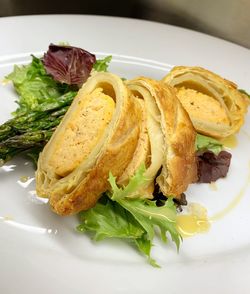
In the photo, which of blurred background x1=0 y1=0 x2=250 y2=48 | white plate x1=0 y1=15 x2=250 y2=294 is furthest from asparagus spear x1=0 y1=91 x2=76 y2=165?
blurred background x1=0 y1=0 x2=250 y2=48

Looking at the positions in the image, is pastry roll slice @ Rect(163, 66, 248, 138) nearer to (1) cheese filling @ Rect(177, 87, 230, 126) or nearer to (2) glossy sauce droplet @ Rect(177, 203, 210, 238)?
(1) cheese filling @ Rect(177, 87, 230, 126)

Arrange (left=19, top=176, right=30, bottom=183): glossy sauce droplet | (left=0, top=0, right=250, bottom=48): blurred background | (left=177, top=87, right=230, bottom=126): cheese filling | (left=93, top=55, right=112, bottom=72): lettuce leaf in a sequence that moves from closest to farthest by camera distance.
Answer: (left=19, top=176, right=30, bottom=183): glossy sauce droplet
(left=177, top=87, right=230, bottom=126): cheese filling
(left=93, top=55, right=112, bottom=72): lettuce leaf
(left=0, top=0, right=250, bottom=48): blurred background

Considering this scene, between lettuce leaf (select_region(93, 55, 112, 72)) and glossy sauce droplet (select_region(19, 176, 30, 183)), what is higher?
lettuce leaf (select_region(93, 55, 112, 72))

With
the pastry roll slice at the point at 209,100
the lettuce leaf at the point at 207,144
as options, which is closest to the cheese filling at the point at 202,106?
the pastry roll slice at the point at 209,100

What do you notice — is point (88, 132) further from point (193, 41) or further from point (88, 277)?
point (193, 41)

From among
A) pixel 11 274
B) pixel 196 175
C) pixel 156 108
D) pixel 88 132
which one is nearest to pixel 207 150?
pixel 196 175
